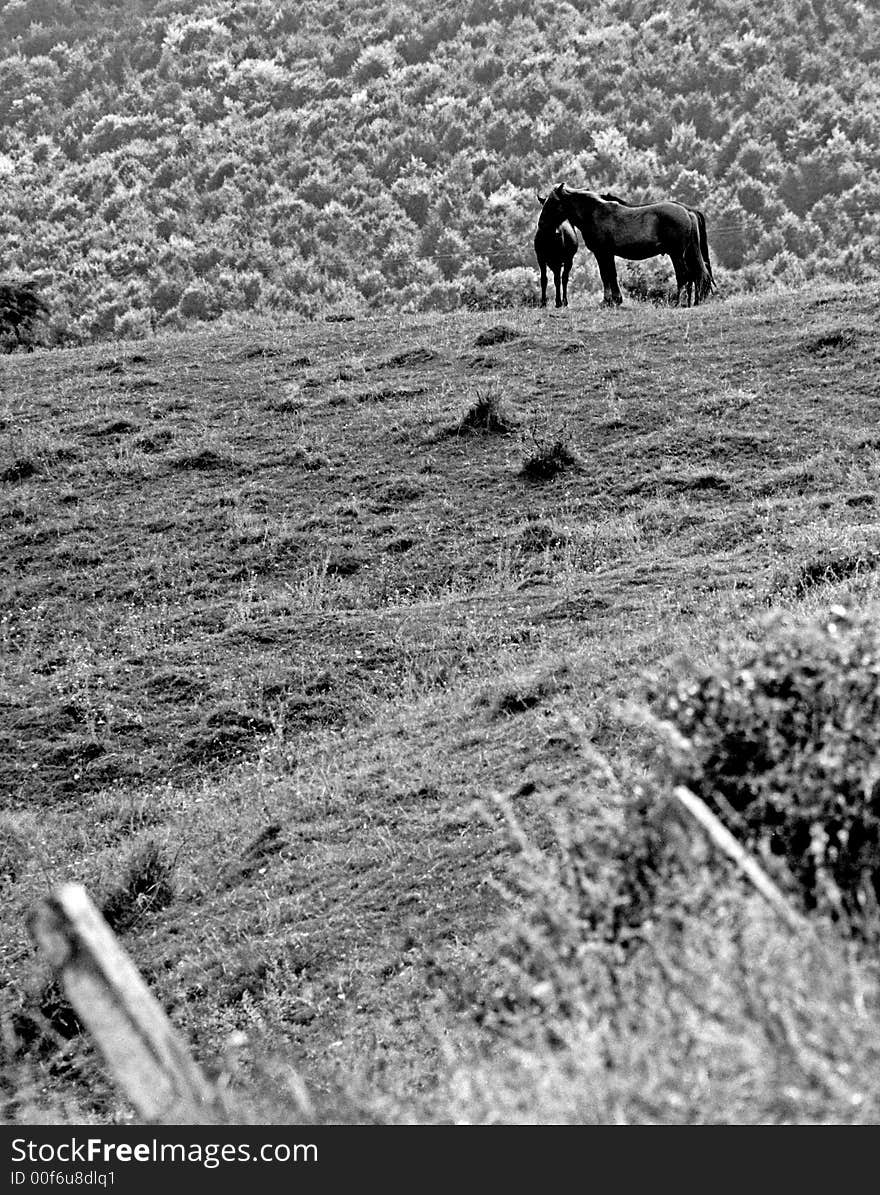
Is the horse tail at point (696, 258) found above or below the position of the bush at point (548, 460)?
above

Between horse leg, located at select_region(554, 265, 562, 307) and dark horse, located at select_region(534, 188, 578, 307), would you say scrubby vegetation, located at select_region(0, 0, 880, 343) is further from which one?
dark horse, located at select_region(534, 188, 578, 307)

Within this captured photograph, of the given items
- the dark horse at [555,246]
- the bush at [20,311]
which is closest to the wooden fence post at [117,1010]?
the dark horse at [555,246]

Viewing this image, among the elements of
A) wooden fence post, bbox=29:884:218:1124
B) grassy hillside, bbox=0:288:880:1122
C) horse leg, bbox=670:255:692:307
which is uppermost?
wooden fence post, bbox=29:884:218:1124

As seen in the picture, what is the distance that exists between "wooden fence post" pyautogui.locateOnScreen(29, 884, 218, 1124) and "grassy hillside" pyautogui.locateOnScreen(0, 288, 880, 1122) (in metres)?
0.39

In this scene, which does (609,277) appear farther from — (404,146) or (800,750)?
(800,750)

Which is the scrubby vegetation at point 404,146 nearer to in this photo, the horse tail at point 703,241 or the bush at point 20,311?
the bush at point 20,311

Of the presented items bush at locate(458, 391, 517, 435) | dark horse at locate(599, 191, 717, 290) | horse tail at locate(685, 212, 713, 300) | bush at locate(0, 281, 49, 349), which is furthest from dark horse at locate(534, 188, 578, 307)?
bush at locate(0, 281, 49, 349)

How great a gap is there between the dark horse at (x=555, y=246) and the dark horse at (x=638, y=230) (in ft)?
0.39

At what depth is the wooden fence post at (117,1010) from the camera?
423 cm

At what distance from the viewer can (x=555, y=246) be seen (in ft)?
89.2

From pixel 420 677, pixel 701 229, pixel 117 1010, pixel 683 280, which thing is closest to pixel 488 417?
pixel 420 677

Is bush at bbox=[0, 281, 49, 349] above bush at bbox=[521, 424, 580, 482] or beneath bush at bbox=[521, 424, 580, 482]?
above

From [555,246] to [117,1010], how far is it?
2416 centimetres

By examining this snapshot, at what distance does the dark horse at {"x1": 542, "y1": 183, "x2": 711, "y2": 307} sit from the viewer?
26.8m
